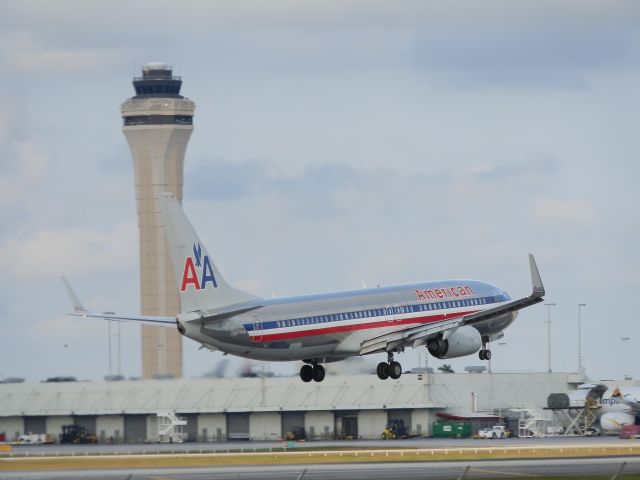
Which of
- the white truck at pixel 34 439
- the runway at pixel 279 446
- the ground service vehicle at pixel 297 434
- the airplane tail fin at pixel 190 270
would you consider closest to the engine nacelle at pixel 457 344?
the airplane tail fin at pixel 190 270

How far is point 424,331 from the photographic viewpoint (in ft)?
363

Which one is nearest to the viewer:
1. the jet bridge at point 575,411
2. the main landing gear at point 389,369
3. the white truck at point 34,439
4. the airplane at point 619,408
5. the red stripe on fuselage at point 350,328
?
the red stripe on fuselage at point 350,328

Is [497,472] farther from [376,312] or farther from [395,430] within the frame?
[395,430]

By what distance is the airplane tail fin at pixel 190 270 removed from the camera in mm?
102188

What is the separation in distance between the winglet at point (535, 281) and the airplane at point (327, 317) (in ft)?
0.20

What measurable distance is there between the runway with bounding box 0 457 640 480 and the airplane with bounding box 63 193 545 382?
6.55m

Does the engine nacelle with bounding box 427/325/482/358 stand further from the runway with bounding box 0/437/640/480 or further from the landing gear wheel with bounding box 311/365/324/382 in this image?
the runway with bounding box 0/437/640/480

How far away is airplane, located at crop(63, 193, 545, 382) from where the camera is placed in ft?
335

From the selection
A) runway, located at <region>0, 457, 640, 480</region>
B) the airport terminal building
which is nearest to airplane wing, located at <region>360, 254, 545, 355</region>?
runway, located at <region>0, 457, 640, 480</region>

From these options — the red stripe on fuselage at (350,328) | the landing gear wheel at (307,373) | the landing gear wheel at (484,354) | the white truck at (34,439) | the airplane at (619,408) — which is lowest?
the white truck at (34,439)

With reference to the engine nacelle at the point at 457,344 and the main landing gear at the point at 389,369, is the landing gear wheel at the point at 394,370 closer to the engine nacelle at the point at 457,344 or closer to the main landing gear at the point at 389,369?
the main landing gear at the point at 389,369

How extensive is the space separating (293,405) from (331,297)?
68.8 m

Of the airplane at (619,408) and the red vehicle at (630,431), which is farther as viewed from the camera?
the airplane at (619,408)

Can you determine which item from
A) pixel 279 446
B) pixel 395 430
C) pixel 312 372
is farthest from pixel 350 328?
pixel 395 430
